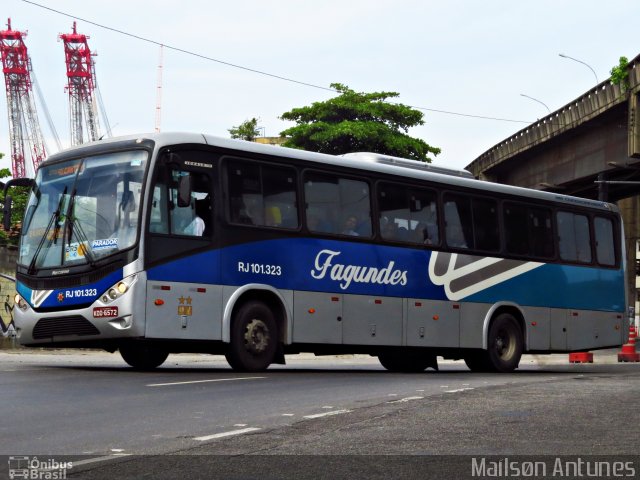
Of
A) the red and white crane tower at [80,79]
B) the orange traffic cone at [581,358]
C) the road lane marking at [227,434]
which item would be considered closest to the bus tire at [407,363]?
the orange traffic cone at [581,358]

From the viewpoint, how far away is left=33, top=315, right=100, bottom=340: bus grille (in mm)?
15672

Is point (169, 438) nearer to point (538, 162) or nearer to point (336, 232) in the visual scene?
point (336, 232)

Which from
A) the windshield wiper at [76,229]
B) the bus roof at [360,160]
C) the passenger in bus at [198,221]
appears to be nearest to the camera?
the windshield wiper at [76,229]

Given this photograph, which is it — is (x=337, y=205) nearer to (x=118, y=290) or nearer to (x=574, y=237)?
(x=118, y=290)

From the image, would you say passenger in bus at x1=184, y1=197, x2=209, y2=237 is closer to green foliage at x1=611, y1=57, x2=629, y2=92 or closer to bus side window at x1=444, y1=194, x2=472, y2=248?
bus side window at x1=444, y1=194, x2=472, y2=248

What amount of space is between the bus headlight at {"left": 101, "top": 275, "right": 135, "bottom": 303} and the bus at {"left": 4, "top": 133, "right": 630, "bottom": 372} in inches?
0.8

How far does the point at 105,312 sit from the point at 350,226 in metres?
4.63

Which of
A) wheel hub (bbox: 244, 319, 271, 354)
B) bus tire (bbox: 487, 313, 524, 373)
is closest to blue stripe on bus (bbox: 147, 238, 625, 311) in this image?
bus tire (bbox: 487, 313, 524, 373)

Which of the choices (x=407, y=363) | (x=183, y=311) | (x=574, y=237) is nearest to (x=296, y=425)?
(x=183, y=311)

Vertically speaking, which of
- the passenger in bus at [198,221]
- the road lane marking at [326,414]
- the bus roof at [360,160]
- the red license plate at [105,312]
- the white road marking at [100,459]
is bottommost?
the white road marking at [100,459]

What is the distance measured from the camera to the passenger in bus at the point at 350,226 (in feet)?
60.4

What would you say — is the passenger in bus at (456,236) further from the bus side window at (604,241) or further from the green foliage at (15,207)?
the green foliage at (15,207)

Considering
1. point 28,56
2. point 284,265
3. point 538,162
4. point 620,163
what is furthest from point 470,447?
point 28,56

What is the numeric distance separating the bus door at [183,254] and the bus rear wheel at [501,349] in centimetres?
661
